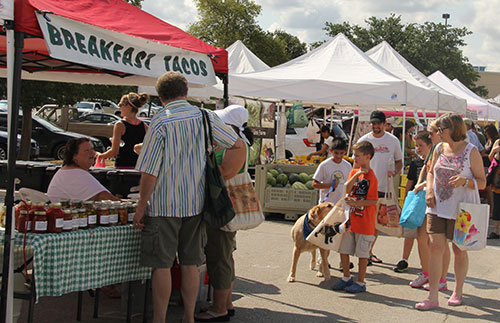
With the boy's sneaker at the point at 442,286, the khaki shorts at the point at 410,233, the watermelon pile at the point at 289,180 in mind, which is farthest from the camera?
the watermelon pile at the point at 289,180

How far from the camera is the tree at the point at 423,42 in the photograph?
5612cm

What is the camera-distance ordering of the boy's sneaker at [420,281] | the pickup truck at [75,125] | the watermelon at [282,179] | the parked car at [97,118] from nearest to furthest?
the boy's sneaker at [420,281]
the watermelon at [282,179]
the pickup truck at [75,125]
the parked car at [97,118]

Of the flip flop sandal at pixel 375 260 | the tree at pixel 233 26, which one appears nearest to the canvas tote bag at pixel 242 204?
the flip flop sandal at pixel 375 260

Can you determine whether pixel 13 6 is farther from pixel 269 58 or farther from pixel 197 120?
pixel 269 58

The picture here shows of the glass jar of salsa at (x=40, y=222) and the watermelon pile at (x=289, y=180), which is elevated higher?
the watermelon pile at (x=289, y=180)

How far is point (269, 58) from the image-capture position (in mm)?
51281

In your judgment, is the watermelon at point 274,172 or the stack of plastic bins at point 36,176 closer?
the stack of plastic bins at point 36,176

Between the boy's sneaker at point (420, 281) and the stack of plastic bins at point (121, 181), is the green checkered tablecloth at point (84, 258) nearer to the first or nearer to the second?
the stack of plastic bins at point (121, 181)

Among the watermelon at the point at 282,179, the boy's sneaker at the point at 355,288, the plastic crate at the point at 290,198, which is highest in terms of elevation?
the watermelon at the point at 282,179

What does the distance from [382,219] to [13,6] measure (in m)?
4.73

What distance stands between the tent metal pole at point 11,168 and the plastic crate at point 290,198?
693 centimetres

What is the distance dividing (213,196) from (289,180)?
660 centimetres

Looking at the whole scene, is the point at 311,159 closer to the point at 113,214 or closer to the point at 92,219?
the point at 113,214

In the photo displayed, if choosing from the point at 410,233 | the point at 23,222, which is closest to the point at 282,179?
the point at 410,233
